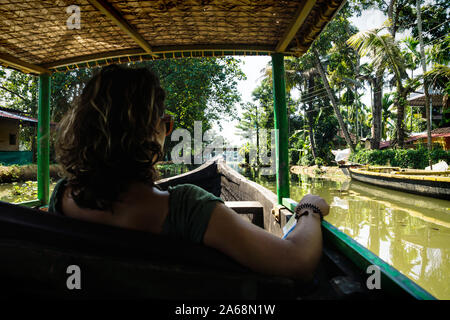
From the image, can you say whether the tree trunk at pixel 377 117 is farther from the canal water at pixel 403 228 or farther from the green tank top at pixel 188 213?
the green tank top at pixel 188 213

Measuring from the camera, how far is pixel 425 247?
4070 mm

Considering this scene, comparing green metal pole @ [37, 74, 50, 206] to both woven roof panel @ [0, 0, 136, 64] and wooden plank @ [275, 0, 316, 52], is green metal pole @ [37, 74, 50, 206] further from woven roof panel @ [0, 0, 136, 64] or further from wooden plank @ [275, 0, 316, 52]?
wooden plank @ [275, 0, 316, 52]

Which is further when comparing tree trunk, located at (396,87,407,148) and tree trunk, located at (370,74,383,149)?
tree trunk, located at (370,74,383,149)

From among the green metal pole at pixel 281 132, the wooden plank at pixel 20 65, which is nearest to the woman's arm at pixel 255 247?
the green metal pole at pixel 281 132

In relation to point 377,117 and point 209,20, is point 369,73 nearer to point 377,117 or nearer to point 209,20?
point 377,117

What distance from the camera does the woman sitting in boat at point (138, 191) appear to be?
2.30 ft

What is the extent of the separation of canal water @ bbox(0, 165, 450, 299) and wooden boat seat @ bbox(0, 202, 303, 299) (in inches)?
134

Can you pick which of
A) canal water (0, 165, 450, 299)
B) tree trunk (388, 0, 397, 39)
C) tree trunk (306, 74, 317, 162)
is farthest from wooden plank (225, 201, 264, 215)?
tree trunk (306, 74, 317, 162)

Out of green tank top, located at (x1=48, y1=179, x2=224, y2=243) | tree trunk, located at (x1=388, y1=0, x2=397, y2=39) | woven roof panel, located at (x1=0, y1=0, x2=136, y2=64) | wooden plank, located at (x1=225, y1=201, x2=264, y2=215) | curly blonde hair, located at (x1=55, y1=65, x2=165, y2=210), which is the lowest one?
wooden plank, located at (x1=225, y1=201, x2=264, y2=215)

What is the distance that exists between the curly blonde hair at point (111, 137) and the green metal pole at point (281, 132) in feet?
5.72

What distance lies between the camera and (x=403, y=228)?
5070mm

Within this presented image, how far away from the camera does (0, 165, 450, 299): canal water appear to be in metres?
3.30

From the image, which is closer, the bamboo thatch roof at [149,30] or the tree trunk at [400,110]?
the bamboo thatch roof at [149,30]

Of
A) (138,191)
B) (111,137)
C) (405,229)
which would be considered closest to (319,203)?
(138,191)
